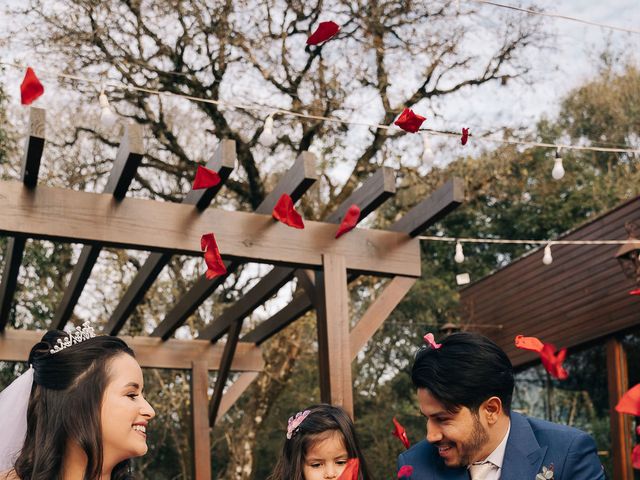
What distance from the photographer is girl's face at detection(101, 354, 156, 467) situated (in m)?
2.47

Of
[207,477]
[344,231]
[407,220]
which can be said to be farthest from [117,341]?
[207,477]

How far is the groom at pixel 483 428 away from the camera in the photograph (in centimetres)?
271

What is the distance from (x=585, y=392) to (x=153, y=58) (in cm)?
593

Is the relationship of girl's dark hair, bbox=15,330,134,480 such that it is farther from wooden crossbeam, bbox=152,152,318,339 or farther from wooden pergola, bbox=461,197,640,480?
wooden pergola, bbox=461,197,640,480

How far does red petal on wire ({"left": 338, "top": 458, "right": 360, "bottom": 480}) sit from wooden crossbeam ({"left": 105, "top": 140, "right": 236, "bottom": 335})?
1.64 m

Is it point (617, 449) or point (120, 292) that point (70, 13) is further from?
point (617, 449)

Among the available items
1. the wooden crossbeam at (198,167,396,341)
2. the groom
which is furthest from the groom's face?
the wooden crossbeam at (198,167,396,341)

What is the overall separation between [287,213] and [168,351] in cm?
324

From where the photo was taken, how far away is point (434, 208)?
16.5 ft

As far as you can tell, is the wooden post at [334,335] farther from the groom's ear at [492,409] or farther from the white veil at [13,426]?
the white veil at [13,426]

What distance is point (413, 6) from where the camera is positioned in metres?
10.4

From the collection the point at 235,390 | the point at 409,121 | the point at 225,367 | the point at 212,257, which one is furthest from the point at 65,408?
the point at 235,390

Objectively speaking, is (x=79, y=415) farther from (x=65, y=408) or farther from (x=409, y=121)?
(x=409, y=121)

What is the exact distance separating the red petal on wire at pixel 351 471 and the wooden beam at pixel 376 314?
5.78ft
